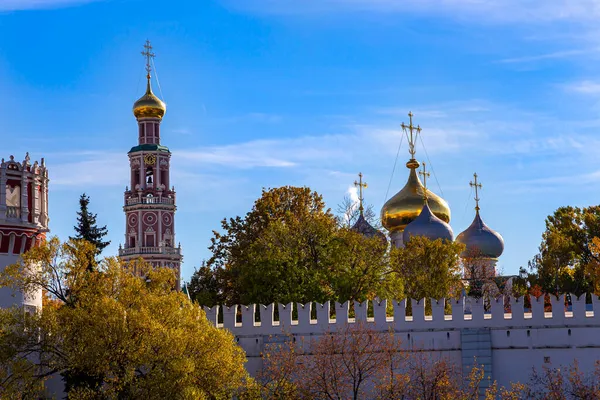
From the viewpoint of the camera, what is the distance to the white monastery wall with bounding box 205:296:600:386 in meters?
40.2

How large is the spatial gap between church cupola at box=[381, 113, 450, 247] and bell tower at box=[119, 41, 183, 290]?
18.6m

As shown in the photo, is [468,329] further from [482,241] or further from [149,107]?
[149,107]

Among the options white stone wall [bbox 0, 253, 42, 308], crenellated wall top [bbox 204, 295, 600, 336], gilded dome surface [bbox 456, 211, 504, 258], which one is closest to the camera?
crenellated wall top [bbox 204, 295, 600, 336]

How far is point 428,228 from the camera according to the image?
230 feet

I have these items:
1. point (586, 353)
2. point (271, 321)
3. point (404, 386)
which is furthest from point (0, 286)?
point (586, 353)

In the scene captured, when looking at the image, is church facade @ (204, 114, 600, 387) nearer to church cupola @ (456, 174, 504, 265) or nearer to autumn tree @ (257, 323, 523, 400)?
autumn tree @ (257, 323, 523, 400)

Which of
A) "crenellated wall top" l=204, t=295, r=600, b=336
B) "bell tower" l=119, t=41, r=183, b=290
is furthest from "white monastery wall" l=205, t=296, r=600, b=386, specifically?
"bell tower" l=119, t=41, r=183, b=290

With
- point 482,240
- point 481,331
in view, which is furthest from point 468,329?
point 482,240

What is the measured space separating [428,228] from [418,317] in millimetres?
28413

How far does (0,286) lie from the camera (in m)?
40.0

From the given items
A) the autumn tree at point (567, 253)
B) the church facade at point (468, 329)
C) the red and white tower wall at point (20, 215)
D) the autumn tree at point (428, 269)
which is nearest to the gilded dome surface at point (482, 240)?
the autumn tree at point (567, 253)

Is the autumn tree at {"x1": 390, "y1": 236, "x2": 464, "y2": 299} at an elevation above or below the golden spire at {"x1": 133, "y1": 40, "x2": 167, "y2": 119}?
below

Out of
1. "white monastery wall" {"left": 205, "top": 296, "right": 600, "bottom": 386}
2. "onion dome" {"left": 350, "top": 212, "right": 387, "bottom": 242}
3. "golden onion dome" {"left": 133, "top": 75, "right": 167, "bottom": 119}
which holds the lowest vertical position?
"white monastery wall" {"left": 205, "top": 296, "right": 600, "bottom": 386}

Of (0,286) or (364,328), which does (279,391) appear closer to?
(364,328)
